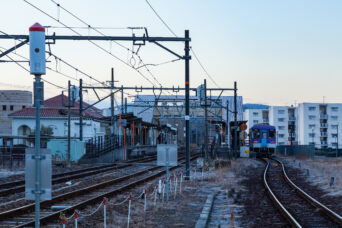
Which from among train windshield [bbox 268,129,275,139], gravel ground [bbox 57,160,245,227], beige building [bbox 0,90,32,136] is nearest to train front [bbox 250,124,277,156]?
train windshield [bbox 268,129,275,139]

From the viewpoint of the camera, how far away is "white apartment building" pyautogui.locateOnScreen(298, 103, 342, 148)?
370 ft

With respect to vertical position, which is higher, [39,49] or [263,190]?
[39,49]

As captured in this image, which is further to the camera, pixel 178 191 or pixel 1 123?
pixel 1 123

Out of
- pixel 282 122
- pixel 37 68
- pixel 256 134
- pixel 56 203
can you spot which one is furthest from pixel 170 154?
pixel 282 122

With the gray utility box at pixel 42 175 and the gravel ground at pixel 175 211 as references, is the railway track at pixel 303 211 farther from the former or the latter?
the gray utility box at pixel 42 175

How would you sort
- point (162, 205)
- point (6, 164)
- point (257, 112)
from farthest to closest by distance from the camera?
1. point (257, 112)
2. point (6, 164)
3. point (162, 205)

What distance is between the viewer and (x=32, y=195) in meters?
6.62

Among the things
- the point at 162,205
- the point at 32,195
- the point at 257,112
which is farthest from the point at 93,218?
the point at 257,112

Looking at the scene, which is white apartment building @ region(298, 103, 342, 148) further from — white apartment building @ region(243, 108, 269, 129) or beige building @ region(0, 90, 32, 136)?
beige building @ region(0, 90, 32, 136)

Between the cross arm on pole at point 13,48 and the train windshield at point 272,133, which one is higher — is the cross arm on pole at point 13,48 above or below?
above

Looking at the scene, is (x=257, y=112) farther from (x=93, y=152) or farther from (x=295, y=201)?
(x=295, y=201)

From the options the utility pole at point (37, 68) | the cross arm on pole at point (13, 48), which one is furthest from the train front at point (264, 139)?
the utility pole at point (37, 68)

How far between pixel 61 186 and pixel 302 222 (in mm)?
11564

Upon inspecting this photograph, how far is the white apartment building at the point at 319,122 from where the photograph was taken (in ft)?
370
